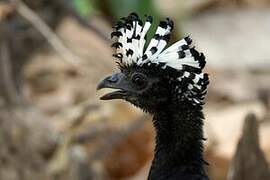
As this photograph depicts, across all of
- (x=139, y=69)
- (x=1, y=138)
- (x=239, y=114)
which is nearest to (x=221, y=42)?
(x=239, y=114)

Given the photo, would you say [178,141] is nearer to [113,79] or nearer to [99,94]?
[113,79]

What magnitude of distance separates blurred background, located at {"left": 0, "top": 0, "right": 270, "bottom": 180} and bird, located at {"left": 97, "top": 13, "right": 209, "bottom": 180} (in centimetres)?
163

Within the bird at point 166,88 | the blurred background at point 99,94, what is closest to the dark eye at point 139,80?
the bird at point 166,88

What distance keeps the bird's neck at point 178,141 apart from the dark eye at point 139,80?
0.15 m

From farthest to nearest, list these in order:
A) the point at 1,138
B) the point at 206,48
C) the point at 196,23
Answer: the point at 196,23 → the point at 206,48 → the point at 1,138

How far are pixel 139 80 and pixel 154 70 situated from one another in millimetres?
113

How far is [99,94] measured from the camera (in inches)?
373

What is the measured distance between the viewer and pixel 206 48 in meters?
13.0

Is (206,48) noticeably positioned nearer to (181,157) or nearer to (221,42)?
(221,42)

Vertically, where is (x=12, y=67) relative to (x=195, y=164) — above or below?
above

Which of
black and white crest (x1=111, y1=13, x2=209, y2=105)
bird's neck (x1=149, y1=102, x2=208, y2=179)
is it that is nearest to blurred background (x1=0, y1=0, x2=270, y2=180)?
bird's neck (x1=149, y1=102, x2=208, y2=179)

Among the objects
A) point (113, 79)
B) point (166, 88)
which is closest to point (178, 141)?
point (166, 88)

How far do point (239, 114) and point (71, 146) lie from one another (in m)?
2.53

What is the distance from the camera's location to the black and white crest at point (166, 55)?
210 inches
